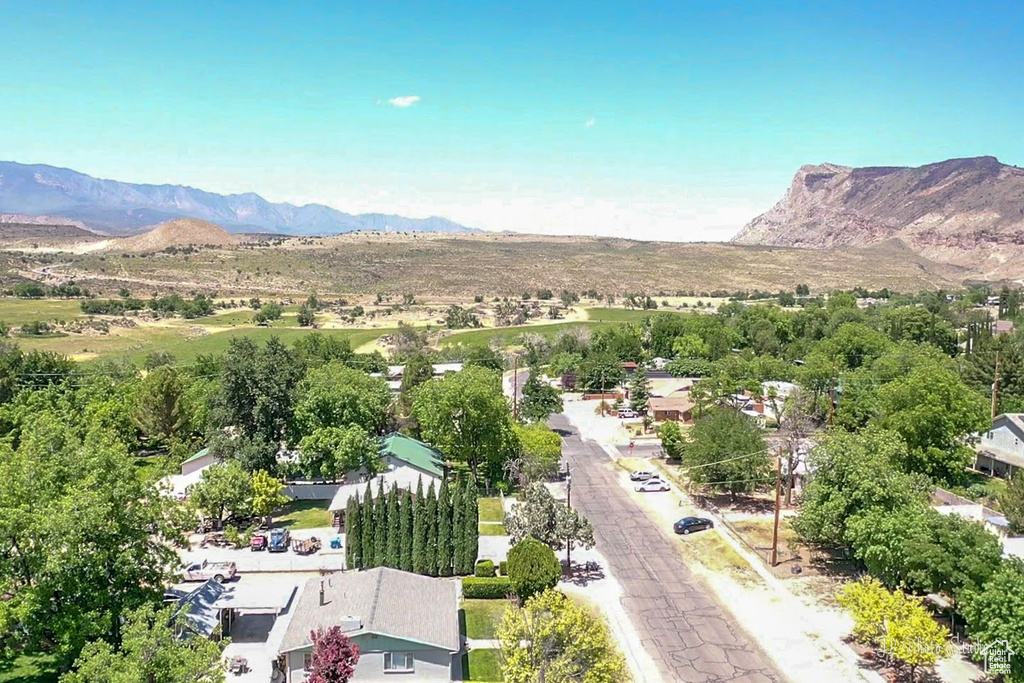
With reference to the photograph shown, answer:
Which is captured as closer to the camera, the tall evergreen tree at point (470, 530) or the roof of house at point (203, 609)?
the roof of house at point (203, 609)

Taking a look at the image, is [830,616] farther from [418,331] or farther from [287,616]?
[418,331]

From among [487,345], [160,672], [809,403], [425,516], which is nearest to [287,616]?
[425,516]

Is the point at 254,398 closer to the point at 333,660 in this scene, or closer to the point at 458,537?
the point at 458,537

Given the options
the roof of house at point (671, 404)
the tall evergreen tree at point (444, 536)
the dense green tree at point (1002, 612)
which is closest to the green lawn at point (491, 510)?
the tall evergreen tree at point (444, 536)

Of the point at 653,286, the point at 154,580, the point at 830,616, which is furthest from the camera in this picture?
the point at 653,286

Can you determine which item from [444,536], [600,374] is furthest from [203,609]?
[600,374]

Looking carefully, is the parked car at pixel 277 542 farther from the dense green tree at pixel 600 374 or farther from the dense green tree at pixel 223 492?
the dense green tree at pixel 600 374
